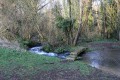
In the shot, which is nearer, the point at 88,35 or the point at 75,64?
the point at 75,64

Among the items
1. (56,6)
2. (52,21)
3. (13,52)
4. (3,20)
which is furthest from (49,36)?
(13,52)

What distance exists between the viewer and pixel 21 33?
2641 centimetres

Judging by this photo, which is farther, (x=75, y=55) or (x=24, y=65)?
(x=75, y=55)

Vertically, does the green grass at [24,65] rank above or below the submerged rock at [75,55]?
above

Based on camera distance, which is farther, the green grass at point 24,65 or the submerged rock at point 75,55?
the submerged rock at point 75,55

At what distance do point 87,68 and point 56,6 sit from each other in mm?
18548

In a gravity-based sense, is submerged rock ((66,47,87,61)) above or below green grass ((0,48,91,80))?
below

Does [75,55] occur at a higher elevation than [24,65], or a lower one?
lower

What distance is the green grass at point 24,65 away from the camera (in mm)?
11203

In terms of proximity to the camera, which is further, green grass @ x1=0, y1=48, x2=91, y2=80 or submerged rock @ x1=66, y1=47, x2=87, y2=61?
submerged rock @ x1=66, y1=47, x2=87, y2=61

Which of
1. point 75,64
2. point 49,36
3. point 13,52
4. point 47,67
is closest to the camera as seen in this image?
point 47,67

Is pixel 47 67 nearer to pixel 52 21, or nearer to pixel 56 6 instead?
pixel 52 21

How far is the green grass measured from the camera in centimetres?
1120

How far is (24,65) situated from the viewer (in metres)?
12.6
